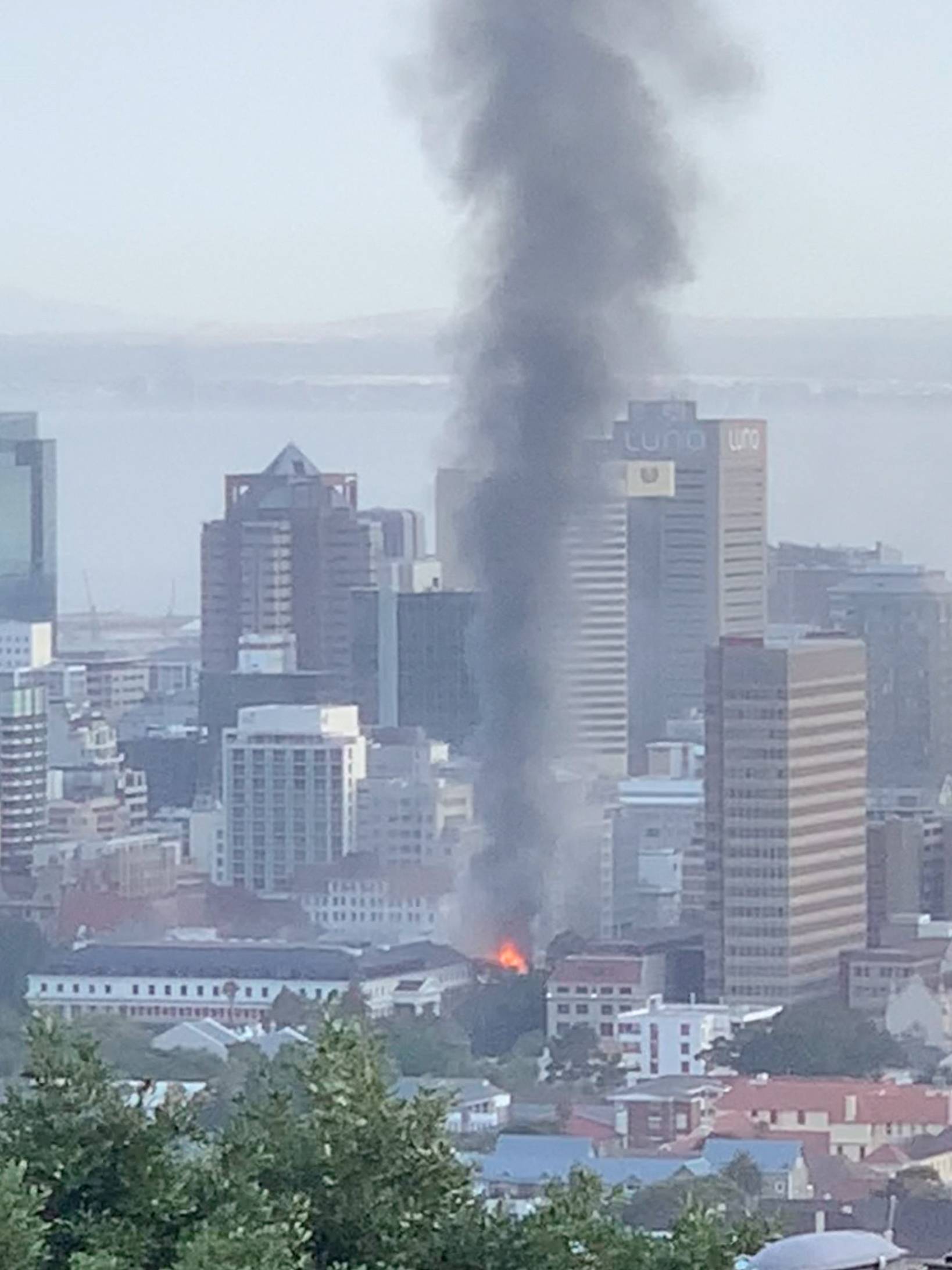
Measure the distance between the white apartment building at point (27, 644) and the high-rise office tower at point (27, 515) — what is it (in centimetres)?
16

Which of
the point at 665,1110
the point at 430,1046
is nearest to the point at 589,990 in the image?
the point at 430,1046

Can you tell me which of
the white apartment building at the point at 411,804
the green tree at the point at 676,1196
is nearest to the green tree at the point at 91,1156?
the green tree at the point at 676,1196

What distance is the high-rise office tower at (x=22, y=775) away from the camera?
87.5ft

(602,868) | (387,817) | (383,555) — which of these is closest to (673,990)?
(602,868)

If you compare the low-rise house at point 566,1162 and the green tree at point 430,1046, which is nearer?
the low-rise house at point 566,1162

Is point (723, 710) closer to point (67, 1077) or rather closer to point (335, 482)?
point (335, 482)

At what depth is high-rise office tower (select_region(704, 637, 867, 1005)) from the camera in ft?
72.1

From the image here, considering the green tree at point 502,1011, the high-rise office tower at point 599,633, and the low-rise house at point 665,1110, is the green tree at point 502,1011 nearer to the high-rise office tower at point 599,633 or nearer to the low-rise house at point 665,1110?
the low-rise house at point 665,1110

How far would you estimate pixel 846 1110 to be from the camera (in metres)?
17.1

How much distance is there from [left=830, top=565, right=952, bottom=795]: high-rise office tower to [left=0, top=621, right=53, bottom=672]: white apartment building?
6.01 meters

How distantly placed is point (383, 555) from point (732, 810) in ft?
25.1

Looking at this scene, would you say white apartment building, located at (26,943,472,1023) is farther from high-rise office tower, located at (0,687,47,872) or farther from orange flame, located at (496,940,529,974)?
high-rise office tower, located at (0,687,47,872)

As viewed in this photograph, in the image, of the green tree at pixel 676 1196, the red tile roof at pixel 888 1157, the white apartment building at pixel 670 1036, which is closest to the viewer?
the green tree at pixel 676 1196

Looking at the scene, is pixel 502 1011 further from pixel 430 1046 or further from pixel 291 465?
pixel 291 465
